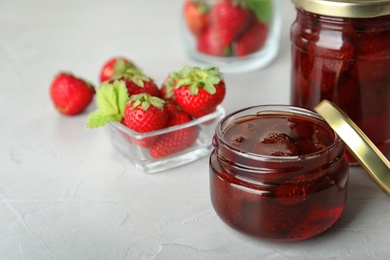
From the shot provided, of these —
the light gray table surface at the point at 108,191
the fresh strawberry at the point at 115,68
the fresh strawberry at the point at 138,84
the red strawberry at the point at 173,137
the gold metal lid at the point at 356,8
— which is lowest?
the light gray table surface at the point at 108,191

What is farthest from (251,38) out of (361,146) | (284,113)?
(361,146)

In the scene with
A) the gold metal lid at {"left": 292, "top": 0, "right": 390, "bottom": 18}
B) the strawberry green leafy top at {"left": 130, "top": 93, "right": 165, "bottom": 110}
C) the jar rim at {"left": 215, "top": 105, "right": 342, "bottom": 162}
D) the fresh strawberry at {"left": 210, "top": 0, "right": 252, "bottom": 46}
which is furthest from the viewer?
the fresh strawberry at {"left": 210, "top": 0, "right": 252, "bottom": 46}

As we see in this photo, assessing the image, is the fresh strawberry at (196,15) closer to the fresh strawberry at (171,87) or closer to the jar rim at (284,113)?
the fresh strawberry at (171,87)

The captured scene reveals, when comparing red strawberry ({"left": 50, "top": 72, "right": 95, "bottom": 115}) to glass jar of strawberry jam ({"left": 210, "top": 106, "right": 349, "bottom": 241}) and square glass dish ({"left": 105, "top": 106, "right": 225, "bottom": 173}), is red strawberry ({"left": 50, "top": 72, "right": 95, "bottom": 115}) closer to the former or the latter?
square glass dish ({"left": 105, "top": 106, "right": 225, "bottom": 173})

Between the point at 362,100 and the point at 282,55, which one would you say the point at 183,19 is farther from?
the point at 362,100

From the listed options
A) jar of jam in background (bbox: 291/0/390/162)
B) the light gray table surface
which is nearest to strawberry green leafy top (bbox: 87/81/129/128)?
the light gray table surface

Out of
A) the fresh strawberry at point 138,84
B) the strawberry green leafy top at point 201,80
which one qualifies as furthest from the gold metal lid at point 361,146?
the fresh strawberry at point 138,84
